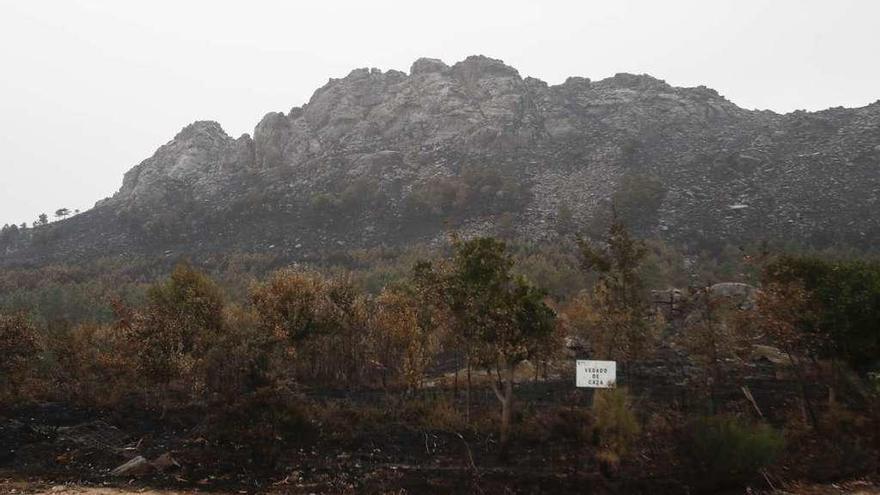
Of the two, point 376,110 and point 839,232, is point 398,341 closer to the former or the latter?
point 839,232

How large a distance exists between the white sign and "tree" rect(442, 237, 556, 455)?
194 centimetres

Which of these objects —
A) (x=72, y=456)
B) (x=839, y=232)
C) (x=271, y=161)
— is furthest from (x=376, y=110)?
(x=72, y=456)

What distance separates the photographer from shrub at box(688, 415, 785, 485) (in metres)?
13.8

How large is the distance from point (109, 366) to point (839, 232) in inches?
2698

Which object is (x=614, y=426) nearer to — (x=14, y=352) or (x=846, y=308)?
(x=846, y=308)

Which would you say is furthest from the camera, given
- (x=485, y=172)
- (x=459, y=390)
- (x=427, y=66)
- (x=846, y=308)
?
(x=427, y=66)

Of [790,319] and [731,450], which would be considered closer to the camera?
[731,450]

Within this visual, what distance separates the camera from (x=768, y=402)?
890 inches

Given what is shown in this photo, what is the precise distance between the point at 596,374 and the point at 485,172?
6989cm

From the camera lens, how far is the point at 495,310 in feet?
57.1

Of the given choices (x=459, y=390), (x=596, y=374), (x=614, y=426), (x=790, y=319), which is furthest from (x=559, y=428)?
(x=459, y=390)

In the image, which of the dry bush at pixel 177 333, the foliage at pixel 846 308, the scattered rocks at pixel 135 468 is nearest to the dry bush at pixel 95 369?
the dry bush at pixel 177 333

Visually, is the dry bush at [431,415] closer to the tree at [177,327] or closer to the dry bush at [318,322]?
the dry bush at [318,322]

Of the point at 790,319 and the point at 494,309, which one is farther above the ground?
the point at 494,309
